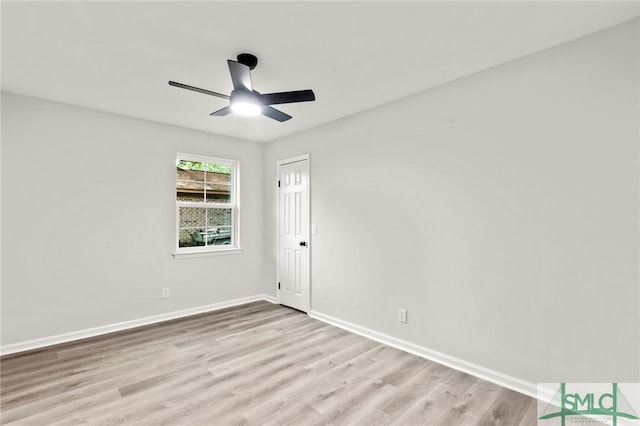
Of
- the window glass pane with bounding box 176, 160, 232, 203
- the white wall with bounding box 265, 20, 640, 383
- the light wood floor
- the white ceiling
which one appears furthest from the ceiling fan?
the light wood floor

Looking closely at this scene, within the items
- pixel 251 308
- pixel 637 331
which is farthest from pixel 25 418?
pixel 637 331

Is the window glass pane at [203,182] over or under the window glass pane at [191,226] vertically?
over

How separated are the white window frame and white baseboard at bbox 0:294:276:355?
755 millimetres

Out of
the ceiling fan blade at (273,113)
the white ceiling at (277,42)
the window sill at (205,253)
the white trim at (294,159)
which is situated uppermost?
the white ceiling at (277,42)

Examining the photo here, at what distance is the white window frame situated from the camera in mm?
4302

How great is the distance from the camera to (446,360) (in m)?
2.87

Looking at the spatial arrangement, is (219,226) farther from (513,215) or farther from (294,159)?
(513,215)

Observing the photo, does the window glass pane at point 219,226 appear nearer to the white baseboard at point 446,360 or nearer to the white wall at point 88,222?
the white wall at point 88,222

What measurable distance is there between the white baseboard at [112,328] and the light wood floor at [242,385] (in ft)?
0.40

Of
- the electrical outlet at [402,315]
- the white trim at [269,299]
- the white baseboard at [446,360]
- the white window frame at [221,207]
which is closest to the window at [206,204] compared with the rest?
the white window frame at [221,207]

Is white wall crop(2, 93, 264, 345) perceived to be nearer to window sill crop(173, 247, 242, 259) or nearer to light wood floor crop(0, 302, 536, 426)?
window sill crop(173, 247, 242, 259)

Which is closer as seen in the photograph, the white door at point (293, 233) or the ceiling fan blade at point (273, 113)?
the ceiling fan blade at point (273, 113)

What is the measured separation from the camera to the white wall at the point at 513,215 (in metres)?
2.05

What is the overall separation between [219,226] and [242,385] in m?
2.70
